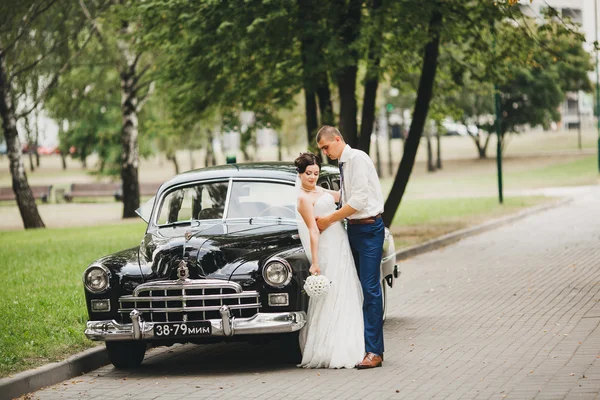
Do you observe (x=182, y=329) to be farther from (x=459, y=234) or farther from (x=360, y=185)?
(x=459, y=234)

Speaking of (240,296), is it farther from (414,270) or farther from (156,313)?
(414,270)

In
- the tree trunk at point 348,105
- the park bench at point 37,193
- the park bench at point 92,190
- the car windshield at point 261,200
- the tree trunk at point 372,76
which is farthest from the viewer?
the park bench at point 92,190

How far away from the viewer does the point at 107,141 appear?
54438 mm

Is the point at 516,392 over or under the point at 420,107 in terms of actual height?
under

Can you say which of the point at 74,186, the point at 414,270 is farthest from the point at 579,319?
the point at 74,186

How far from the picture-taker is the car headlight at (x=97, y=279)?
877cm

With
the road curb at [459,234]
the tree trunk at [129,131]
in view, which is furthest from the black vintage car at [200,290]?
the tree trunk at [129,131]

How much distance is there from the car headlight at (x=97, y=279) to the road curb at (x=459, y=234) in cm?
970

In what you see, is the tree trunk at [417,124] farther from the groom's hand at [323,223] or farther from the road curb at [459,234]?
the groom's hand at [323,223]

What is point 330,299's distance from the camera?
8.54 m

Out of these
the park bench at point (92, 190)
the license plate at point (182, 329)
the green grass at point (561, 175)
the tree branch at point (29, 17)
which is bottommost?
the green grass at point (561, 175)

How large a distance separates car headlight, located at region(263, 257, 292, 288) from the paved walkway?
746 millimetres

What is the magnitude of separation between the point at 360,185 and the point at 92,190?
142 ft

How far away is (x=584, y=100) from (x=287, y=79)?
128 metres
